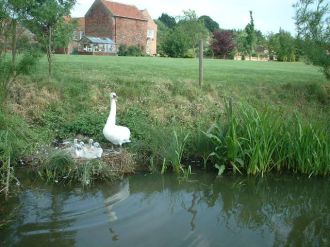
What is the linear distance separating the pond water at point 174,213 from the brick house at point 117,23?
5392 centimetres

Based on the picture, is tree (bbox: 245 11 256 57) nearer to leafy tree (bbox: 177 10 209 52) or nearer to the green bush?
leafy tree (bbox: 177 10 209 52)

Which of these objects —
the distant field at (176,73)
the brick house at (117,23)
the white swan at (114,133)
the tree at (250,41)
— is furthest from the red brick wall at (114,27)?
the white swan at (114,133)

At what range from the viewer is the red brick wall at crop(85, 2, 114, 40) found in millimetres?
62906

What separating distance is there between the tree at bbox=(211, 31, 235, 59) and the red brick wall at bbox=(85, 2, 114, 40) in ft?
54.9

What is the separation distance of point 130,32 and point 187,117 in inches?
2091

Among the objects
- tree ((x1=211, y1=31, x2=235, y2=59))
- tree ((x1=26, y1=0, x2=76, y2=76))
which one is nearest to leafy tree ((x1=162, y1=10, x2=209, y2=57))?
tree ((x1=211, y1=31, x2=235, y2=59))

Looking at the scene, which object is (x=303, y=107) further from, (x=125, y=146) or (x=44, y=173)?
(x=44, y=173)

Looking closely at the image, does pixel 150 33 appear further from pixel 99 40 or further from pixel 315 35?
pixel 315 35

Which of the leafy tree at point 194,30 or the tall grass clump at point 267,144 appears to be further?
the leafy tree at point 194,30

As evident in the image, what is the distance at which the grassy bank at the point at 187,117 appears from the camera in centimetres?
987

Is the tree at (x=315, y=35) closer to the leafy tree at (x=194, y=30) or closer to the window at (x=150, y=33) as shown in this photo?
the leafy tree at (x=194, y=30)

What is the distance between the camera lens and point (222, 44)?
51.9 metres

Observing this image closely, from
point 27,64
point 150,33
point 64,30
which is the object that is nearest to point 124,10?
point 150,33

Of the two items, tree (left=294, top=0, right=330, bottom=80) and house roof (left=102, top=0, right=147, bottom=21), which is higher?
house roof (left=102, top=0, right=147, bottom=21)
